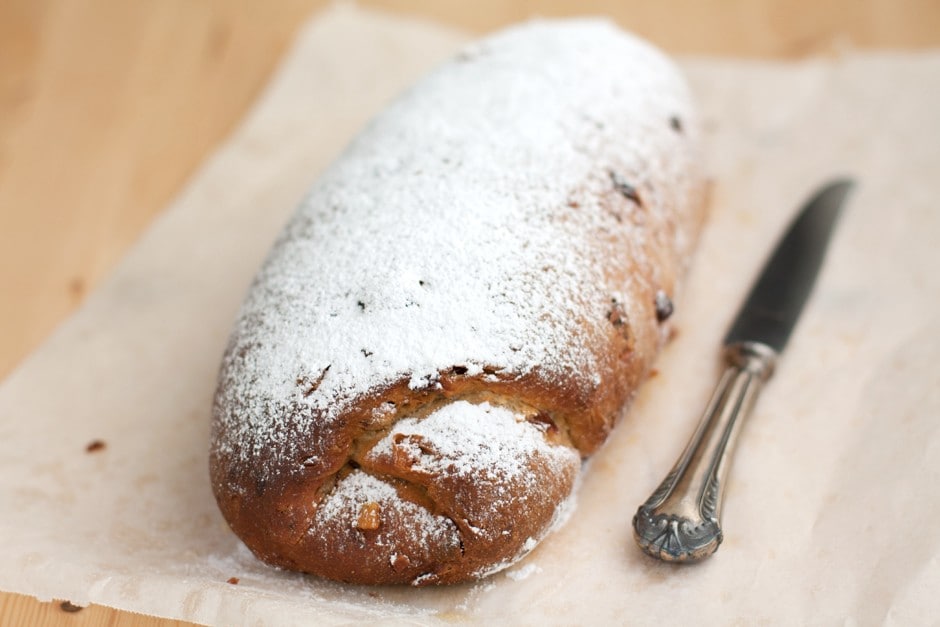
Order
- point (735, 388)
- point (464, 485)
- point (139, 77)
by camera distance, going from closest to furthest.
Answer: point (464, 485), point (735, 388), point (139, 77)

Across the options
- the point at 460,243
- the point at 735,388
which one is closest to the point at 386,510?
the point at 460,243

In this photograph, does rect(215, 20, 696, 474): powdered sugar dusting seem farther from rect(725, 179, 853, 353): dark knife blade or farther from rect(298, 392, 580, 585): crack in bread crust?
rect(725, 179, 853, 353): dark knife blade

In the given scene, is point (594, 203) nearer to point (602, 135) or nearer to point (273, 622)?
point (602, 135)

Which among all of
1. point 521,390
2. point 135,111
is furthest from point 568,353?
point 135,111

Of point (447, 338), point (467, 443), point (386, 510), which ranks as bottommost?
point (386, 510)

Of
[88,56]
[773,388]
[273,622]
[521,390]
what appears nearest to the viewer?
[273,622]

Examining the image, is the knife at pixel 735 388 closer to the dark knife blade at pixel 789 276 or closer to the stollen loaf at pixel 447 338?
the dark knife blade at pixel 789 276

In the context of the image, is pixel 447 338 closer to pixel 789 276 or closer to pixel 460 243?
pixel 460 243
